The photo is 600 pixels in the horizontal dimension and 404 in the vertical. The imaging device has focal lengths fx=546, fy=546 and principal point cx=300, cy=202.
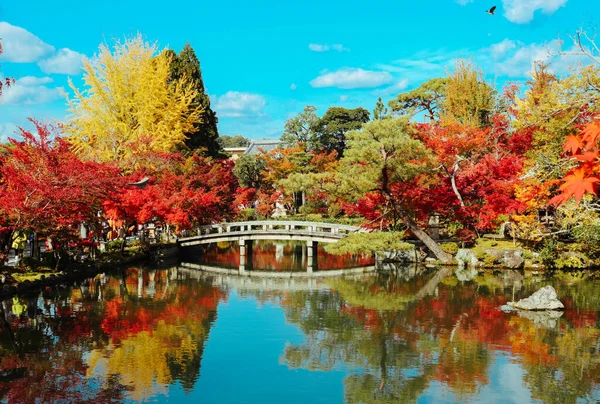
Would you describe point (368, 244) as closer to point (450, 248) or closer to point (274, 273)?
point (274, 273)

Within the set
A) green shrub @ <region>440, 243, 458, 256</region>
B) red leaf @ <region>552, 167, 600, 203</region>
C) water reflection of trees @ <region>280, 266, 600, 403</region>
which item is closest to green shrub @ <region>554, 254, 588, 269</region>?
green shrub @ <region>440, 243, 458, 256</region>

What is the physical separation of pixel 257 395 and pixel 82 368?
3531mm

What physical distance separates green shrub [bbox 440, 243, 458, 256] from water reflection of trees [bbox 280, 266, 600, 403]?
564cm

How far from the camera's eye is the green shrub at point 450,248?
79.6ft

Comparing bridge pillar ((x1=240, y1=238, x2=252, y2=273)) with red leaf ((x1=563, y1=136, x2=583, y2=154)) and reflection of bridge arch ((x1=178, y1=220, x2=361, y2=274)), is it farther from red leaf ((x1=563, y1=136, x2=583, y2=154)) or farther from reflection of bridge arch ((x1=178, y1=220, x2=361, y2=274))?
red leaf ((x1=563, y1=136, x2=583, y2=154))

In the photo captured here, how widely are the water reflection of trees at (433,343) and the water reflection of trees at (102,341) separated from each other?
247 cm

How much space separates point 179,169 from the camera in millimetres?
30219

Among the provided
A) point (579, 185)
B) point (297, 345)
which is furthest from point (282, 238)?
point (579, 185)

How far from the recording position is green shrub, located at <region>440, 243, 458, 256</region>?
79.6 feet

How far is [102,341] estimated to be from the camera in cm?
1226

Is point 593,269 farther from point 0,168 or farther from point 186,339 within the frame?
point 0,168

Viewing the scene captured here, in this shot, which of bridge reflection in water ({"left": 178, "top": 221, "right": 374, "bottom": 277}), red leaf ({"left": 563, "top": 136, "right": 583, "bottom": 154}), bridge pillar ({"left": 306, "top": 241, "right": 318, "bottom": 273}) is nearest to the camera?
red leaf ({"left": 563, "top": 136, "right": 583, "bottom": 154})

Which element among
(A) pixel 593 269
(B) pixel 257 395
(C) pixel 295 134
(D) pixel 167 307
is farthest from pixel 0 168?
(C) pixel 295 134

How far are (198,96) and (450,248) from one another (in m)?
21.0
